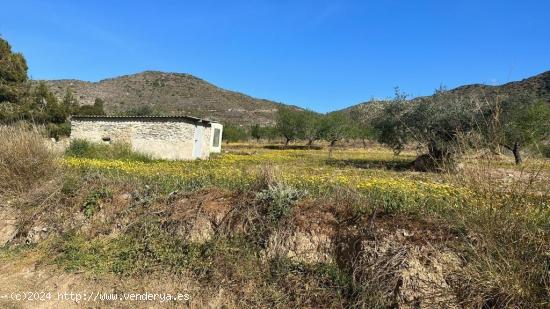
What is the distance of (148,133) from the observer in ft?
67.6

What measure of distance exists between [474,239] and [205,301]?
311 centimetres

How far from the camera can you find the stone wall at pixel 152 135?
20484 mm

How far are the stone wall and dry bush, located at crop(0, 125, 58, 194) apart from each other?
12.2 metres

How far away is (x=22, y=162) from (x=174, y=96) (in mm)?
64917

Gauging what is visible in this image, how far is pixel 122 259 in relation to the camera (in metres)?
5.65

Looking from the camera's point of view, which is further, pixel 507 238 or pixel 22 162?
pixel 22 162

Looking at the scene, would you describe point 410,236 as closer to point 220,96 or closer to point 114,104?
point 114,104

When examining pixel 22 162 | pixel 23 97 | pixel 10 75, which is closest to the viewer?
pixel 22 162

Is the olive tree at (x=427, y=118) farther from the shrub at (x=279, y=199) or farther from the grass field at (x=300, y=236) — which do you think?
the grass field at (x=300, y=236)

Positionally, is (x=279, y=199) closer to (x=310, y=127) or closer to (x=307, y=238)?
(x=307, y=238)

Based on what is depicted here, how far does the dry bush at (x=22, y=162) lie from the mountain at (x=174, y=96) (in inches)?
2009

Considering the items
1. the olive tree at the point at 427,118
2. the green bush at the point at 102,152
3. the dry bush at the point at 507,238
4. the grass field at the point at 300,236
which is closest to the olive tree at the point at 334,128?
the olive tree at the point at 427,118

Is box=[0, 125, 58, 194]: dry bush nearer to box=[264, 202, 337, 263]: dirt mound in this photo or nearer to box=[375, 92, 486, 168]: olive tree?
box=[264, 202, 337, 263]: dirt mound

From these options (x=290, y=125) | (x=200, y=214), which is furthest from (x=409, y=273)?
(x=290, y=125)
